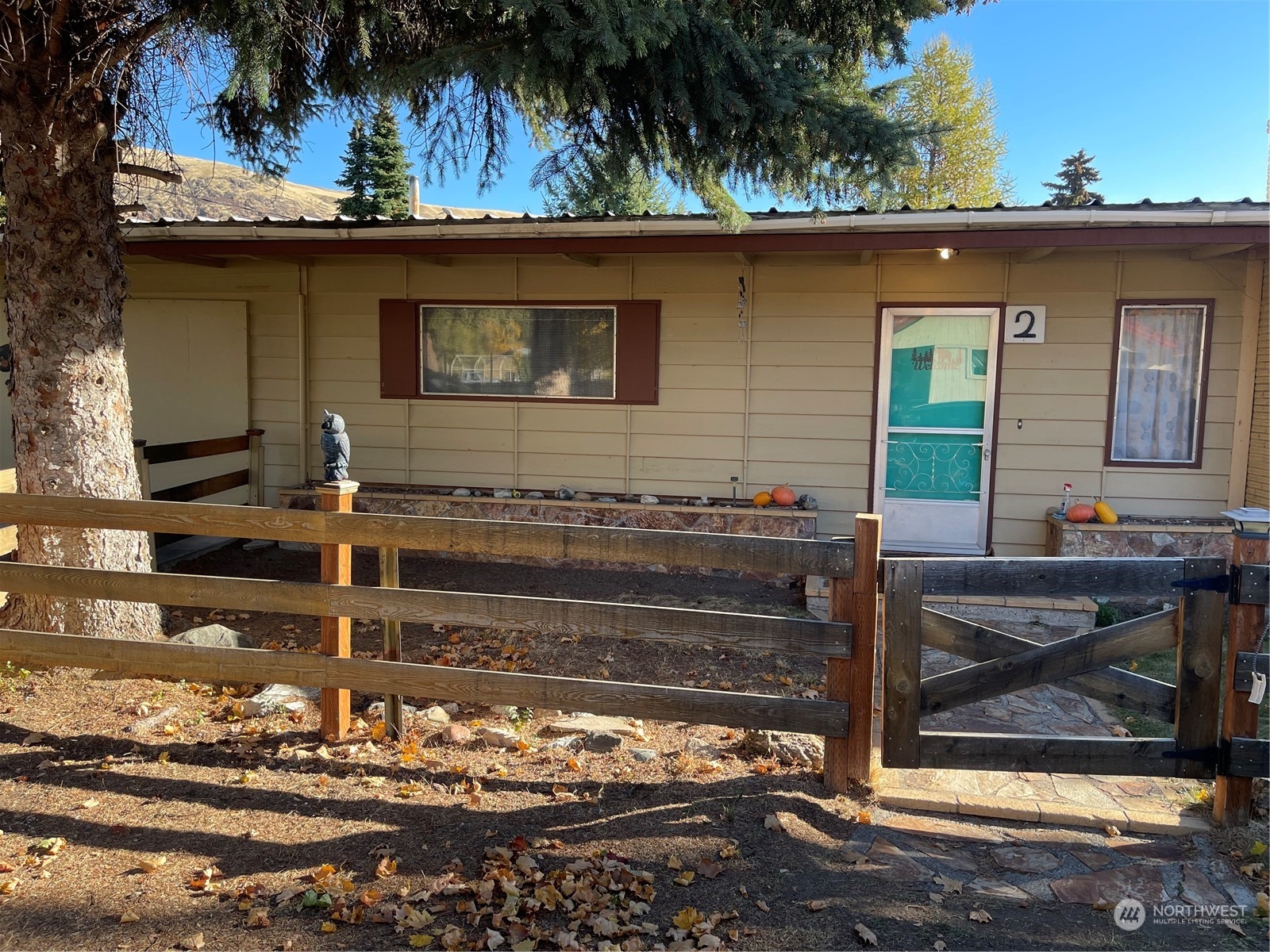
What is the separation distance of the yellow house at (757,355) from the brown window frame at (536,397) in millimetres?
22

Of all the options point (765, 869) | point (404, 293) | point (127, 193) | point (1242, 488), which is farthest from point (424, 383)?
point (1242, 488)

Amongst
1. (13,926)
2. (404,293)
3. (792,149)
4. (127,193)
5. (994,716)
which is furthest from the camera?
(404,293)

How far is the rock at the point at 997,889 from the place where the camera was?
8.82ft

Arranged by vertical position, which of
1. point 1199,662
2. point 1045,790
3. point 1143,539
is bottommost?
point 1045,790

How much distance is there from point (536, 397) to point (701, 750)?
4898 millimetres

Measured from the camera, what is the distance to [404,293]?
838cm

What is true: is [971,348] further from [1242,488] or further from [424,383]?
[424,383]

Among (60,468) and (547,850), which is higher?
(60,468)

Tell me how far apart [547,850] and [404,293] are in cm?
654

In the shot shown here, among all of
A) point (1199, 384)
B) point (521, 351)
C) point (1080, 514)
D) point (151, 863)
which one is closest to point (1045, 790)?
point (151, 863)

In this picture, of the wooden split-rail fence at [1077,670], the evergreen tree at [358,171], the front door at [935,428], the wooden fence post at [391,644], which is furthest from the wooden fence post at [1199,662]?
the evergreen tree at [358,171]

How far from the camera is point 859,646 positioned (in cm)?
323

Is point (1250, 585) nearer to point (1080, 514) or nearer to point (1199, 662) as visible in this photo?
point (1199, 662)

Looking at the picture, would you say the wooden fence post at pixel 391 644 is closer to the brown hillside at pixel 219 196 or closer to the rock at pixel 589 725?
the rock at pixel 589 725
